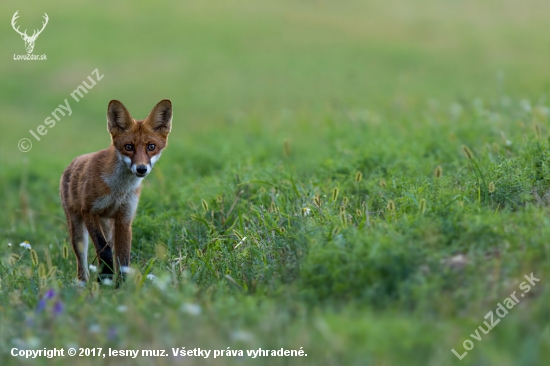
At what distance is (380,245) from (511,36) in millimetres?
18098

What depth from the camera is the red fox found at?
6238 millimetres

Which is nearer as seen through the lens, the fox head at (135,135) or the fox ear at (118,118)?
the fox head at (135,135)

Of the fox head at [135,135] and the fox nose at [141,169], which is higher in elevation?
the fox head at [135,135]

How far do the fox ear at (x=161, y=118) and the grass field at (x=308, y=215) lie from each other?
924 millimetres

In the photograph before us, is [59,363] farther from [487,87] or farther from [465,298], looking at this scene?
[487,87]

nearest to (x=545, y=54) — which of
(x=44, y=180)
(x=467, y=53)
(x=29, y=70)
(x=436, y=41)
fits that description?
(x=467, y=53)

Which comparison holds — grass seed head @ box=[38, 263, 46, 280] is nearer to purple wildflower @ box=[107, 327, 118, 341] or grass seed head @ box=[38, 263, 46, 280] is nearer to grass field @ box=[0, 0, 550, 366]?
grass field @ box=[0, 0, 550, 366]

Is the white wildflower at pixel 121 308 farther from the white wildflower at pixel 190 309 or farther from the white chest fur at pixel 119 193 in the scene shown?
the white chest fur at pixel 119 193

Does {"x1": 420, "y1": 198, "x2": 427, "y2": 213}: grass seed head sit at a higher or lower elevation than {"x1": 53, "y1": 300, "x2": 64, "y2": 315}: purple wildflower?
higher

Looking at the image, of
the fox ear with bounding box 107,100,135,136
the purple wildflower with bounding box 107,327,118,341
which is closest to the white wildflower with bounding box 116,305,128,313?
the purple wildflower with bounding box 107,327,118,341

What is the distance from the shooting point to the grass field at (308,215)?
12.8 feet

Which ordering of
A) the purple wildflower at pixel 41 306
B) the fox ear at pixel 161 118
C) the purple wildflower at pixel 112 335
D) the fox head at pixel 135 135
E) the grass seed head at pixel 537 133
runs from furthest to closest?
the grass seed head at pixel 537 133 → the fox ear at pixel 161 118 → the fox head at pixel 135 135 → the purple wildflower at pixel 41 306 → the purple wildflower at pixel 112 335

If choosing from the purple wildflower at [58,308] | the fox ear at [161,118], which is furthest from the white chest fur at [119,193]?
the purple wildflower at [58,308]

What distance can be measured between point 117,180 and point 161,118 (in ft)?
2.43
